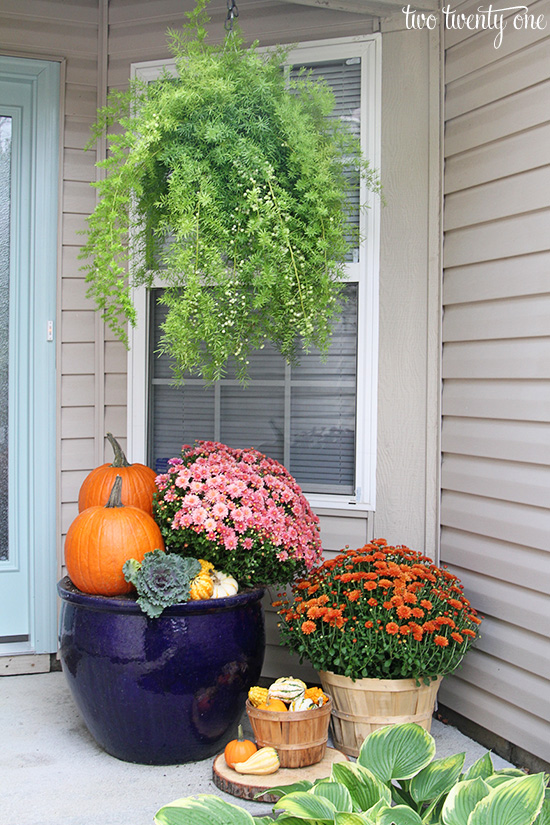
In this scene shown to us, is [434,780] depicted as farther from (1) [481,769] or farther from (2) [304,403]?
(2) [304,403]

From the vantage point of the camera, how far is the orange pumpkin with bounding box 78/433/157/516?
239 cm

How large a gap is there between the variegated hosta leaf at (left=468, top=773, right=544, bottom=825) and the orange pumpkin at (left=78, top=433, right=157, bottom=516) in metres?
1.50

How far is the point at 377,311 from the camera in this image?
2611 mm

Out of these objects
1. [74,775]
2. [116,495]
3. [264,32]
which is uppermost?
[264,32]

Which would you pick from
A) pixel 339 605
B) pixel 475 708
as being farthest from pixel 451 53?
pixel 475 708

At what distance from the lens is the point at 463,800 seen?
1.20 m

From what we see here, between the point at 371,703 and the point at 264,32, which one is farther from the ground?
the point at 264,32

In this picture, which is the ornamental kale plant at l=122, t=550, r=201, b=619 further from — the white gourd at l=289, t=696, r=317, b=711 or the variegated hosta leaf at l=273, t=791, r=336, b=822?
the variegated hosta leaf at l=273, t=791, r=336, b=822

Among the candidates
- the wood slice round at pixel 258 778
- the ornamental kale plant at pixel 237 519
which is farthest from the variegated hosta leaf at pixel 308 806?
the ornamental kale plant at pixel 237 519

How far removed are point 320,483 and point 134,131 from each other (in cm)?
137

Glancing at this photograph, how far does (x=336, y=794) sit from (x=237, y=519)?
1.00 metres

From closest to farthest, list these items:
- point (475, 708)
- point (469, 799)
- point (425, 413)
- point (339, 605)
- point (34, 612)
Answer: point (469, 799) < point (339, 605) < point (475, 708) < point (425, 413) < point (34, 612)

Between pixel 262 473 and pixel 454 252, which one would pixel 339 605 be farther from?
pixel 454 252

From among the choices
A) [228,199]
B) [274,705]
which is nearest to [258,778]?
[274,705]
